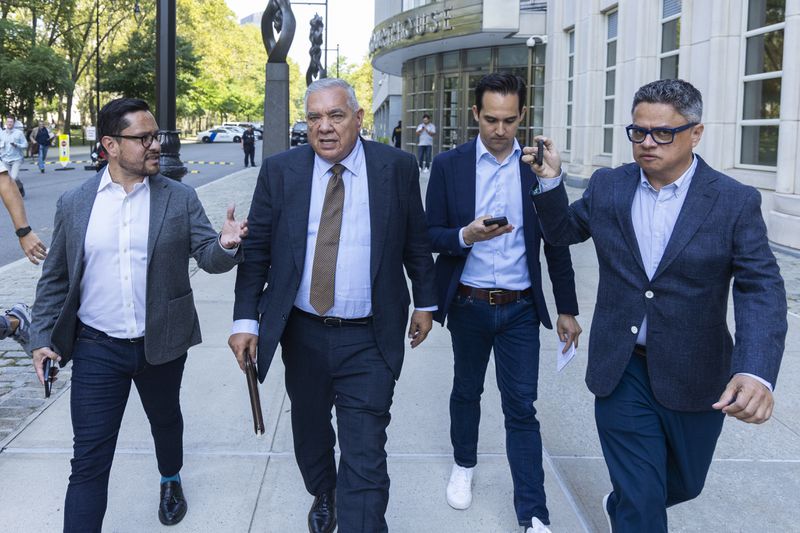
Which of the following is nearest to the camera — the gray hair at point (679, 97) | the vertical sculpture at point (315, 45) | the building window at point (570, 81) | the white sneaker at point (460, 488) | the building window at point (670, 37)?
the gray hair at point (679, 97)

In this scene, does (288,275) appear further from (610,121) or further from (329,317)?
(610,121)

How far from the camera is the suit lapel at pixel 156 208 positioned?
3.35m

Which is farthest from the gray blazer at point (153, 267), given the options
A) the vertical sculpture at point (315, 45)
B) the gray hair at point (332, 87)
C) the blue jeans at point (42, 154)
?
the blue jeans at point (42, 154)

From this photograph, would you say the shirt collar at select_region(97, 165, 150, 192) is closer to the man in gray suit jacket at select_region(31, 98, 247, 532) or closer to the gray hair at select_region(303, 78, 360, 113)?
the man in gray suit jacket at select_region(31, 98, 247, 532)

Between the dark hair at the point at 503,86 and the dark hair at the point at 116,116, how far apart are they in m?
1.40

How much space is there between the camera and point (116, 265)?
10.9 feet

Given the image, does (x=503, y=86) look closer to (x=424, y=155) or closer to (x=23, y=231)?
(x=23, y=231)

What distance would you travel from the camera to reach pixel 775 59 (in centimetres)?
1241

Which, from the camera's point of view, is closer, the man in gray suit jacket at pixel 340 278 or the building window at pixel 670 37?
the man in gray suit jacket at pixel 340 278

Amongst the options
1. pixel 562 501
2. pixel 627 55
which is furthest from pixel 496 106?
pixel 627 55

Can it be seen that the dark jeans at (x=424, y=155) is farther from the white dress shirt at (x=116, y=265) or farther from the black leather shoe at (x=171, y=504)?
the white dress shirt at (x=116, y=265)

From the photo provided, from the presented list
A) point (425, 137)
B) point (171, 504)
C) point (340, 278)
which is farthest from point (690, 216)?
point (425, 137)

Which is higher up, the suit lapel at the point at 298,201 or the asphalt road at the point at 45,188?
the suit lapel at the point at 298,201

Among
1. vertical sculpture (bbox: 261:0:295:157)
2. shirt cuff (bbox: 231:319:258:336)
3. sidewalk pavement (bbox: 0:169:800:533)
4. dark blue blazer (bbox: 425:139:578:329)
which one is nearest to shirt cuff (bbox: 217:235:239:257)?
shirt cuff (bbox: 231:319:258:336)
